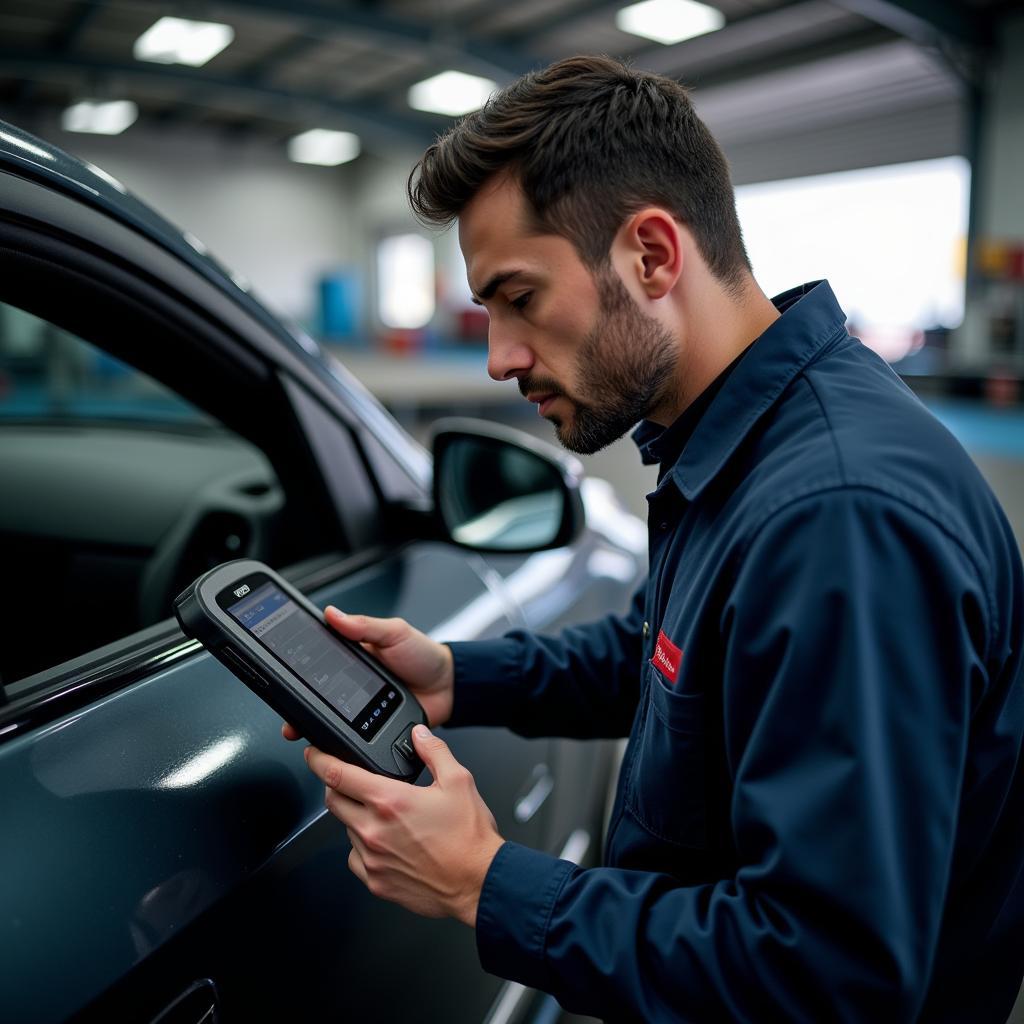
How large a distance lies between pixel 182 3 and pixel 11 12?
363 centimetres

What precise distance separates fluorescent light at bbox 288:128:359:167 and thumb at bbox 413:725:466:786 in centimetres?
2196

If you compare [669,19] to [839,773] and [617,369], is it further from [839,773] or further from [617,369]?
[839,773]

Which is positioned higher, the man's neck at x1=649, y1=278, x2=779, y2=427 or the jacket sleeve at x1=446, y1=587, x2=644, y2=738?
the man's neck at x1=649, y1=278, x2=779, y2=427

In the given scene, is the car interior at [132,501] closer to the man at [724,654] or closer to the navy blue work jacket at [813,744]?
the man at [724,654]

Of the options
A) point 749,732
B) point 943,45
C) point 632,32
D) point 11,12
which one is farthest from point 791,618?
point 11,12

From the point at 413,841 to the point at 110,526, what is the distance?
126 centimetres

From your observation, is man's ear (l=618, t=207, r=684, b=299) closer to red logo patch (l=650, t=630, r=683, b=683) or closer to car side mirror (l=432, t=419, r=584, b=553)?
red logo patch (l=650, t=630, r=683, b=683)

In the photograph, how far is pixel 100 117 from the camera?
1883 centimetres

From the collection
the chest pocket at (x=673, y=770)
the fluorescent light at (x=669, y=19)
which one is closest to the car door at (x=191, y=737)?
the chest pocket at (x=673, y=770)

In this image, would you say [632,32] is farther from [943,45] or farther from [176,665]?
[176,665]

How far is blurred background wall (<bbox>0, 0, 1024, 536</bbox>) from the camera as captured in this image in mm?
11148

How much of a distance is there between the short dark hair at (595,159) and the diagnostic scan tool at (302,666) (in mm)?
537

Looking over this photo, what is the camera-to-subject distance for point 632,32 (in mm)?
12312

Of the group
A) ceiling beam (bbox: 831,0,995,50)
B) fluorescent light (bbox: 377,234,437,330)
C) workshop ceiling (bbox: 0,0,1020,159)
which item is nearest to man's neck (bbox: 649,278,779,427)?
workshop ceiling (bbox: 0,0,1020,159)
